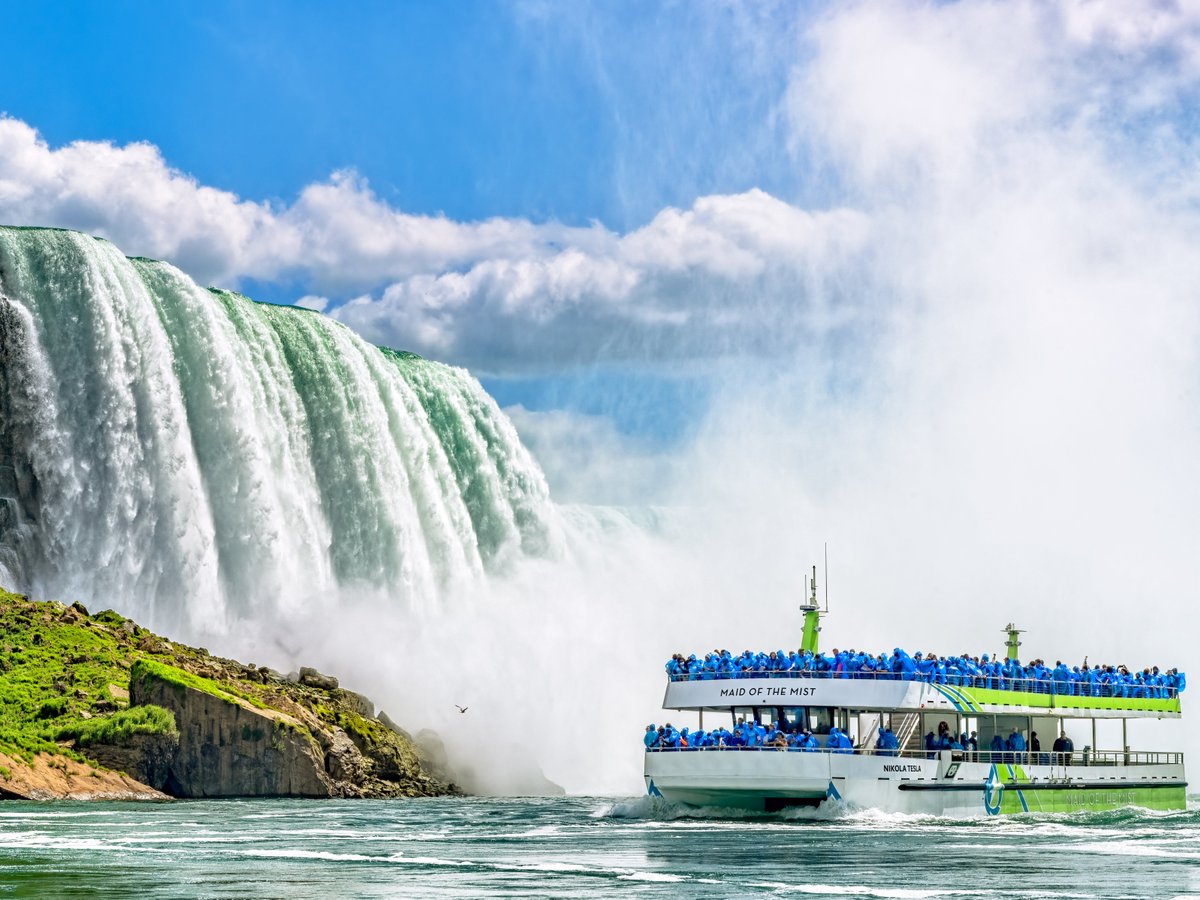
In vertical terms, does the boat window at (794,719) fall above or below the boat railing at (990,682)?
below

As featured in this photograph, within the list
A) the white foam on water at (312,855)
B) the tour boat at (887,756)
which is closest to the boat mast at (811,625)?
the tour boat at (887,756)

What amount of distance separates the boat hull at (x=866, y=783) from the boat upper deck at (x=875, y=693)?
5.53 ft

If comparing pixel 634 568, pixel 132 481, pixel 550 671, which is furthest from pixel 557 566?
pixel 132 481

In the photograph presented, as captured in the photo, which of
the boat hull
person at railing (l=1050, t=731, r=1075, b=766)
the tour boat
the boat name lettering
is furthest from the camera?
person at railing (l=1050, t=731, r=1075, b=766)

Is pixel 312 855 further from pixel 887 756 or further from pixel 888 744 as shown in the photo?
pixel 888 744

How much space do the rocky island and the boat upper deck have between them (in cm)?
1799

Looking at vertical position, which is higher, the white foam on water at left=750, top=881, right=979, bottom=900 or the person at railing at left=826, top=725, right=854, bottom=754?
the person at railing at left=826, top=725, right=854, bottom=754

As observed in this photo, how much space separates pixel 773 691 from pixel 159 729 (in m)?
23.6

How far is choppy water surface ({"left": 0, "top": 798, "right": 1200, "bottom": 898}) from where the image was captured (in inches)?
1442

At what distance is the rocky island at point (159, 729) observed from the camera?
217 ft

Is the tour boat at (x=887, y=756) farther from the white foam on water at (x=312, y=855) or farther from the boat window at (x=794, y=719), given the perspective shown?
the white foam on water at (x=312, y=855)

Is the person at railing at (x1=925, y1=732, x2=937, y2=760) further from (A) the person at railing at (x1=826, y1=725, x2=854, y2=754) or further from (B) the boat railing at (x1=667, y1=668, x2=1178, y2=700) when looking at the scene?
(A) the person at railing at (x1=826, y1=725, x2=854, y2=754)

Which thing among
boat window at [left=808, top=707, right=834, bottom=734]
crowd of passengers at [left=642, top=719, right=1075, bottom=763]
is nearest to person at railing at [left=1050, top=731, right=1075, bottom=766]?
crowd of passengers at [left=642, top=719, right=1075, bottom=763]

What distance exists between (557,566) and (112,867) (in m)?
74.4
